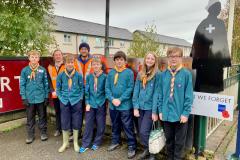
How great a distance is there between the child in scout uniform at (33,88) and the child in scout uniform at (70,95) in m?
0.53

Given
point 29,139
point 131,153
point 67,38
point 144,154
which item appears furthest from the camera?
point 67,38

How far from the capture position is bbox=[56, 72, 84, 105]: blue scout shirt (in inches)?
167

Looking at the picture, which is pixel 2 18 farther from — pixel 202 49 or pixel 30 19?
pixel 202 49

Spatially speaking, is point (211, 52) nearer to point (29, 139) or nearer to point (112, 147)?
point (112, 147)

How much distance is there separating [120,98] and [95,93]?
520mm

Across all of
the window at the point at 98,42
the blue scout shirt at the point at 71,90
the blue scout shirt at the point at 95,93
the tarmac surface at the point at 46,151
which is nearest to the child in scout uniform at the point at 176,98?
the tarmac surface at the point at 46,151

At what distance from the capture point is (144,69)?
12.2 feet

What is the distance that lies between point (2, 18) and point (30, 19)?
897 mm

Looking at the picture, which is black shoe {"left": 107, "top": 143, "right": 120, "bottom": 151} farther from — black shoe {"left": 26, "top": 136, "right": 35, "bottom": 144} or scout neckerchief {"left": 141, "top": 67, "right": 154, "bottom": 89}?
black shoe {"left": 26, "top": 136, "right": 35, "bottom": 144}

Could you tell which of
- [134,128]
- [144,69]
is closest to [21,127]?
[134,128]

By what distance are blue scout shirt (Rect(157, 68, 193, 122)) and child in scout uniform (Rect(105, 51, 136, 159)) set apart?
0.73m

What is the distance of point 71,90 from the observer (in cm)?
425

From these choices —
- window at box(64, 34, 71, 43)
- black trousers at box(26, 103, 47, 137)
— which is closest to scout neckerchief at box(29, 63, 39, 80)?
black trousers at box(26, 103, 47, 137)

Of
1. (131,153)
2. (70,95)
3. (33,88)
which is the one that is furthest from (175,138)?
(33,88)
